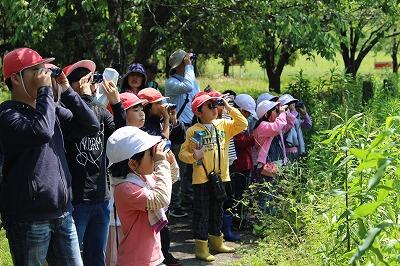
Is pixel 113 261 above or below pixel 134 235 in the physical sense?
below

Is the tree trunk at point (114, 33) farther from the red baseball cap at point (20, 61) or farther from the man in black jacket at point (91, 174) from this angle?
the red baseball cap at point (20, 61)

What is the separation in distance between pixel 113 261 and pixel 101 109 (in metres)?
1.06

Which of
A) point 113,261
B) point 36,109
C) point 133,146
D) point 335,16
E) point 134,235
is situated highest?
point 335,16

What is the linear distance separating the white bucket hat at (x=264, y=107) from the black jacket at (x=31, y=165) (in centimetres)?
352

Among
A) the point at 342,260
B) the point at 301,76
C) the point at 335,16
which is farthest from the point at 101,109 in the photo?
the point at 301,76

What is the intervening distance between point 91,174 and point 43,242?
893 millimetres

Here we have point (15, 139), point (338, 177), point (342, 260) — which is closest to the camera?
point (15, 139)

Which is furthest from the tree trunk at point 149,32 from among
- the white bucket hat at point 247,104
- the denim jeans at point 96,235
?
the denim jeans at point 96,235

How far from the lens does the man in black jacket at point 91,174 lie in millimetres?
4164

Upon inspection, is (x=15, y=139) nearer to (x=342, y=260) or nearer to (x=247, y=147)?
(x=342, y=260)

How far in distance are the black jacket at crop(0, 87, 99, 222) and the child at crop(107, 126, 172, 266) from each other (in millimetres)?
404

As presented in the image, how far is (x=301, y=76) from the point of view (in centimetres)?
995

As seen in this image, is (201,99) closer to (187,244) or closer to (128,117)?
(128,117)

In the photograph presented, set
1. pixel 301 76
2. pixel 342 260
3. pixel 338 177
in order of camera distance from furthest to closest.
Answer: pixel 301 76 → pixel 338 177 → pixel 342 260
